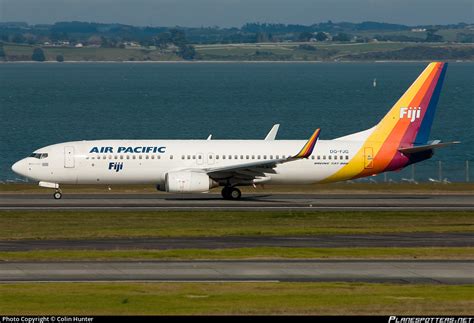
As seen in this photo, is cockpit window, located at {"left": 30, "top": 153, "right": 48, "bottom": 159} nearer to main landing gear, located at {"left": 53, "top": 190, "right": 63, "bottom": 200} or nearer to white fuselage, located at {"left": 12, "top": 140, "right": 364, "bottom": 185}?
white fuselage, located at {"left": 12, "top": 140, "right": 364, "bottom": 185}

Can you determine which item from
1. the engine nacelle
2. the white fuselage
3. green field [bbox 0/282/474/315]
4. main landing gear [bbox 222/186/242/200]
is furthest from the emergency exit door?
green field [bbox 0/282/474/315]

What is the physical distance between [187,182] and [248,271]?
87.9ft

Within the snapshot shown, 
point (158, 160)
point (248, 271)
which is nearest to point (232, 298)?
point (248, 271)

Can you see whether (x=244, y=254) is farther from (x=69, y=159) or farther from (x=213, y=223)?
(x=69, y=159)

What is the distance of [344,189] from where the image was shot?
71.8 meters

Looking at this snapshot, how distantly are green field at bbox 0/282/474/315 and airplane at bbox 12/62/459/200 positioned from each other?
1182 inches

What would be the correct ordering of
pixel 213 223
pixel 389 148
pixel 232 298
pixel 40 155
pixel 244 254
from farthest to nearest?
pixel 389 148 → pixel 40 155 → pixel 213 223 → pixel 244 254 → pixel 232 298

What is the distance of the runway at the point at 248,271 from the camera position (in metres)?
33.8

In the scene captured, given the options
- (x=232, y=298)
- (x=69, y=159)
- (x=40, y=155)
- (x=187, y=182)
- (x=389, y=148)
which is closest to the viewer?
(x=232, y=298)

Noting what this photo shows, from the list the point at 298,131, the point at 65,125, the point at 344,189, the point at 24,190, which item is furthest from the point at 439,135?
the point at 24,190

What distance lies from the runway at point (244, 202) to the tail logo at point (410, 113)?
4848mm

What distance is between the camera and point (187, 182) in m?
61.8

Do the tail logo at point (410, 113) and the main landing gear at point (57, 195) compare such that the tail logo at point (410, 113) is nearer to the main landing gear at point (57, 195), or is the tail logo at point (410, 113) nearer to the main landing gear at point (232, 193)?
the main landing gear at point (232, 193)

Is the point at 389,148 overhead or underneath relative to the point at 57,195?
overhead
